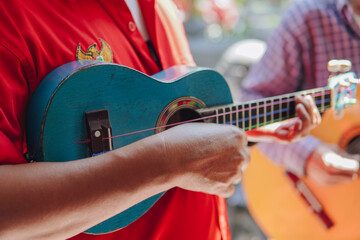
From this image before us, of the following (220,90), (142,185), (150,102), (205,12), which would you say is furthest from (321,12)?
(205,12)

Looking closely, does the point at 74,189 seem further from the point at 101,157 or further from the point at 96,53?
the point at 96,53

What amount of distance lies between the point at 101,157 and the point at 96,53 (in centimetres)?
22

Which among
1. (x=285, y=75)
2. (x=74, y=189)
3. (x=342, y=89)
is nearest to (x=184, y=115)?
(x=74, y=189)

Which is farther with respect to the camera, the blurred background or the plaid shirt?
the blurred background

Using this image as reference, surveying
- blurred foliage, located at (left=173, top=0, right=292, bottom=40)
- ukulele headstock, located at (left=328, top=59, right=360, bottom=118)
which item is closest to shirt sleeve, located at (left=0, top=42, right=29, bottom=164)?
ukulele headstock, located at (left=328, top=59, right=360, bottom=118)

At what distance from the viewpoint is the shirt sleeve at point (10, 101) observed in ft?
1.87

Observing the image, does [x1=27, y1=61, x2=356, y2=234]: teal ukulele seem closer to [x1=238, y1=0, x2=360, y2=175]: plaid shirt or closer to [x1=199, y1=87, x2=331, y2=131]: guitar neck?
[x1=199, y1=87, x2=331, y2=131]: guitar neck

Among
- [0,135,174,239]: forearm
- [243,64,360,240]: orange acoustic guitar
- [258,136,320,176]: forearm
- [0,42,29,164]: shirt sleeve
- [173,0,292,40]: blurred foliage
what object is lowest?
[243,64,360,240]: orange acoustic guitar

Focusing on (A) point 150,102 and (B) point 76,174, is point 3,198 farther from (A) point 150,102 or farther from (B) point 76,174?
(A) point 150,102

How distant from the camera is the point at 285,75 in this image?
152cm

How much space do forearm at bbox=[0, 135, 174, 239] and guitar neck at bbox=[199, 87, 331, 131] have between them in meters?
0.26

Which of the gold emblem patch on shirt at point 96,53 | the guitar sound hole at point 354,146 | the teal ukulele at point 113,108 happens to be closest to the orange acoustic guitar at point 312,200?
the guitar sound hole at point 354,146

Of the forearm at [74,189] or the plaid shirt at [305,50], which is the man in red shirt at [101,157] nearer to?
the forearm at [74,189]

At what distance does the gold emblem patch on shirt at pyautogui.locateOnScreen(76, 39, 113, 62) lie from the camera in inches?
27.2
